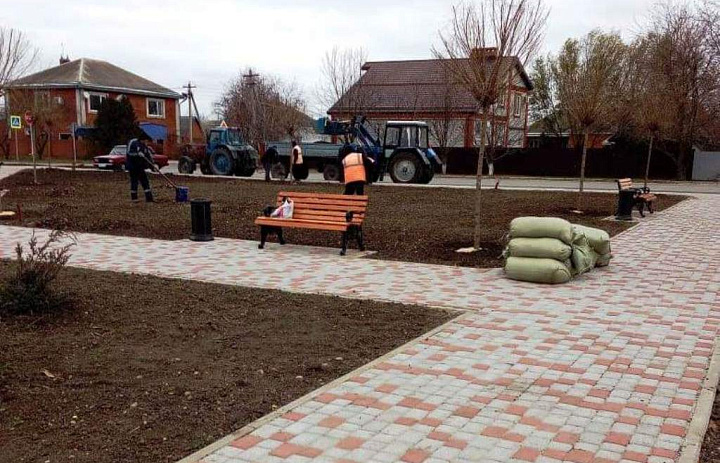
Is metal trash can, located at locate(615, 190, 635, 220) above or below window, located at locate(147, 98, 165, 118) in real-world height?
below

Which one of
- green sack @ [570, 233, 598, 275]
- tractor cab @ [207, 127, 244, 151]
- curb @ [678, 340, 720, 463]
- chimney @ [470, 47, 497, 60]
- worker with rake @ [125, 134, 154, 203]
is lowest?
curb @ [678, 340, 720, 463]

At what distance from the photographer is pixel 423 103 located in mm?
43531

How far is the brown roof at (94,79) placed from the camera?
51.3 meters

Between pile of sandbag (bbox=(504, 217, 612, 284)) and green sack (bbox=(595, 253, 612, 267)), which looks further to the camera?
green sack (bbox=(595, 253, 612, 267))

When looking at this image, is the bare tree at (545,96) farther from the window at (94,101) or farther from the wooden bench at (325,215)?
the wooden bench at (325,215)

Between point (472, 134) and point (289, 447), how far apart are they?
4026 centimetres

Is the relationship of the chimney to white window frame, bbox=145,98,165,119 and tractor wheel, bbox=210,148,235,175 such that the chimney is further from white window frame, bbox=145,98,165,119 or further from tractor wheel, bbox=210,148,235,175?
white window frame, bbox=145,98,165,119

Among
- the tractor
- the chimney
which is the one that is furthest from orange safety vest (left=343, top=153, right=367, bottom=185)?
the tractor

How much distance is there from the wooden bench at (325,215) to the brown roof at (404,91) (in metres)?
31.1

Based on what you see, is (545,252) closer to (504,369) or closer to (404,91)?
(504,369)

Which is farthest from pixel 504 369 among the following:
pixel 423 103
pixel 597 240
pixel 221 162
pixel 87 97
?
pixel 87 97

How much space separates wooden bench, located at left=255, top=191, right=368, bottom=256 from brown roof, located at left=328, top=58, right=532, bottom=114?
31093mm

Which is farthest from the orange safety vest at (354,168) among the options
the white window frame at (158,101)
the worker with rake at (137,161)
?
the white window frame at (158,101)

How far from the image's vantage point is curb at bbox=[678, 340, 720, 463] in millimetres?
3402
